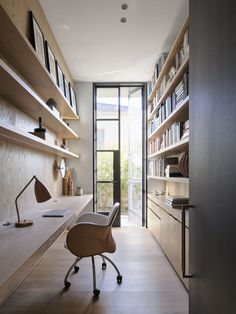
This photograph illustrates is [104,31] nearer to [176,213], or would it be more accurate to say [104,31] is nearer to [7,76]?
[7,76]

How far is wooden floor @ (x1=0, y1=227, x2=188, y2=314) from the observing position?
2160 mm

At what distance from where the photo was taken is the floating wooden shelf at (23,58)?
1.81 meters

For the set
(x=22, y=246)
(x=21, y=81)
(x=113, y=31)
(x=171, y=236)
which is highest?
(x=113, y=31)

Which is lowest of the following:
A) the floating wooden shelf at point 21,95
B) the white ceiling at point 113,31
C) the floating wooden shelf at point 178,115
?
the floating wooden shelf at point 21,95

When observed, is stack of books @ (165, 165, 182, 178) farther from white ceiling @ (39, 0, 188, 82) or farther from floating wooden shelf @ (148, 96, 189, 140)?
white ceiling @ (39, 0, 188, 82)

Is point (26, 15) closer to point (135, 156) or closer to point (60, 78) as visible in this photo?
point (60, 78)

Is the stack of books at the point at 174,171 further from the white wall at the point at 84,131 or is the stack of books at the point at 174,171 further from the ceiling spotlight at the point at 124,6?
the white wall at the point at 84,131

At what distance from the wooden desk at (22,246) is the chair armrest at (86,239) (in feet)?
Answer: 0.59

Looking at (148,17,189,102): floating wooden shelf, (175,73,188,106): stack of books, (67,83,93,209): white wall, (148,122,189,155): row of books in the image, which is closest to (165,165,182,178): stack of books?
(148,122,189,155): row of books

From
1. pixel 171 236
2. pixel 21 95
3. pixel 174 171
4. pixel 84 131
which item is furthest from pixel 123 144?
pixel 21 95

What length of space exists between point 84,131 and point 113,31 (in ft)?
7.70

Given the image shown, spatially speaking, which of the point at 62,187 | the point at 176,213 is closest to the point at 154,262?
the point at 176,213

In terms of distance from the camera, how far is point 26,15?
2477 millimetres

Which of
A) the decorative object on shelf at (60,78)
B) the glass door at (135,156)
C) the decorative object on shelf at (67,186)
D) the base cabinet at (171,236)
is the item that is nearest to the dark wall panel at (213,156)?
the base cabinet at (171,236)
